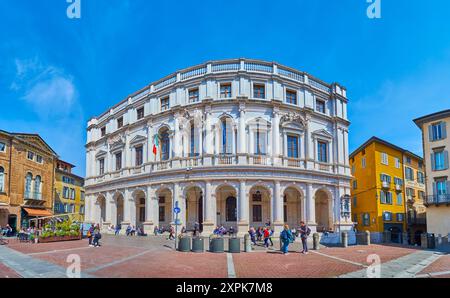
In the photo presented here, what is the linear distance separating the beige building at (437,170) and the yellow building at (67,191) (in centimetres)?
4808

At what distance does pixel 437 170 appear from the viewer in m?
28.7

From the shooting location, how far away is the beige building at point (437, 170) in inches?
1095

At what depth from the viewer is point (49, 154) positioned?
41.8 m

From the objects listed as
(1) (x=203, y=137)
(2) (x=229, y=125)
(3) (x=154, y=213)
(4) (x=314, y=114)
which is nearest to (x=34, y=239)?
(3) (x=154, y=213)

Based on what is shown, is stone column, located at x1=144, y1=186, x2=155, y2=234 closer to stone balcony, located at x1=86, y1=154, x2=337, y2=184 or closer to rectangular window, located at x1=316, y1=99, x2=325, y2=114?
stone balcony, located at x1=86, y1=154, x2=337, y2=184

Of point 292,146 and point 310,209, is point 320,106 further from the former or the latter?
point 310,209

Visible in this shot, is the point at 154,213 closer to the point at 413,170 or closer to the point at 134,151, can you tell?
the point at 134,151

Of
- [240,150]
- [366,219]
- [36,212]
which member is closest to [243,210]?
[240,150]

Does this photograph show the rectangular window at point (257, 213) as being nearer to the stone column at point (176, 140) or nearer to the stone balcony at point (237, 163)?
the stone balcony at point (237, 163)

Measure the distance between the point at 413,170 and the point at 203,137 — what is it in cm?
3281

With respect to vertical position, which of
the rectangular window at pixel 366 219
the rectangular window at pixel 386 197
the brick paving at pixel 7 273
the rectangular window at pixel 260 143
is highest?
the rectangular window at pixel 260 143

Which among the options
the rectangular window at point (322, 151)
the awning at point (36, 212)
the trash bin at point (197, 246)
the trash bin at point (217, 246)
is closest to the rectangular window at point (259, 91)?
the rectangular window at point (322, 151)

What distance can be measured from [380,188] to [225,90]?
22.7 metres
